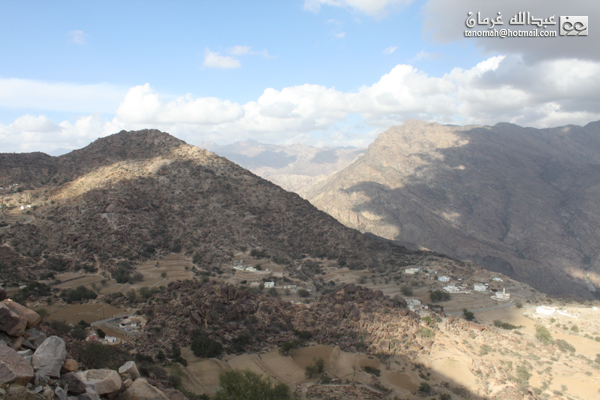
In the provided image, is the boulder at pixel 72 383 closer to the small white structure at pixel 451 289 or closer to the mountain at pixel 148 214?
the mountain at pixel 148 214

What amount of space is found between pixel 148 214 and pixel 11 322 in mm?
58669

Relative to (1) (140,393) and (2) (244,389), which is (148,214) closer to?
(2) (244,389)

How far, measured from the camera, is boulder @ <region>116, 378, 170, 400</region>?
38.1 feet

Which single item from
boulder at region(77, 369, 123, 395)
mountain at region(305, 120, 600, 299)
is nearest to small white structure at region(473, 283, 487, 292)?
boulder at region(77, 369, 123, 395)

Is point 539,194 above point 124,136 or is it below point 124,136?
below

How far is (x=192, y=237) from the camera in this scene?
6425 cm

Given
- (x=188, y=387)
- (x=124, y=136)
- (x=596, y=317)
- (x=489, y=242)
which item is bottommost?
(x=489, y=242)

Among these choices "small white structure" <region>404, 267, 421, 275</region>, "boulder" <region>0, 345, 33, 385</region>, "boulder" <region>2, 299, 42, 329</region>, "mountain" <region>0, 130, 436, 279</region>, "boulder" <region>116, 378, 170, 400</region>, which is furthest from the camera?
"small white structure" <region>404, 267, 421, 275</region>

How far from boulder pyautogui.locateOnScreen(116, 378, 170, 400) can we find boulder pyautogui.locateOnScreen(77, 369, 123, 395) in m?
0.63

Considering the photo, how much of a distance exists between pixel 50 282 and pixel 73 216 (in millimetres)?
18749

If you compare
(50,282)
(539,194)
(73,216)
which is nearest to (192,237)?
(73,216)

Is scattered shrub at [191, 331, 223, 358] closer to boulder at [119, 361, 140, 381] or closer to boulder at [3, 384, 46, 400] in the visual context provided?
boulder at [119, 361, 140, 381]

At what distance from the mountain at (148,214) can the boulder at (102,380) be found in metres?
41.5

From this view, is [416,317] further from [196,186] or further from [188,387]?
[196,186]
